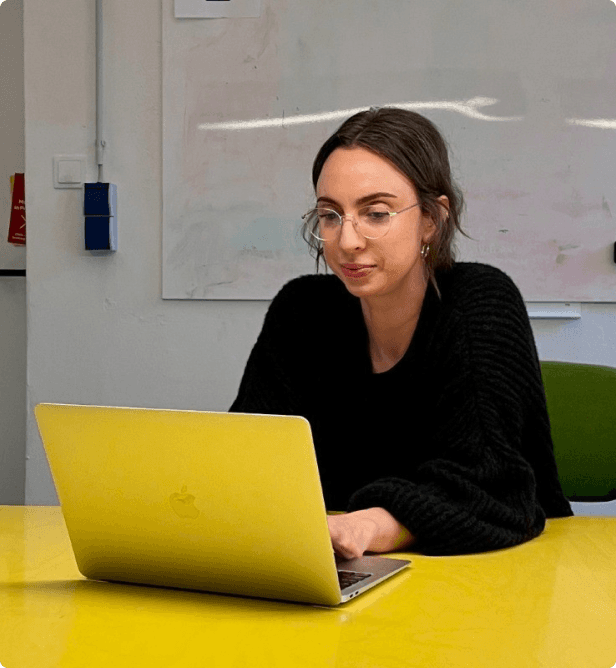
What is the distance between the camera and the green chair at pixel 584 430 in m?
1.64

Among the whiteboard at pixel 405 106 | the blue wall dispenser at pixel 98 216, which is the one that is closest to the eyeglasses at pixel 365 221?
the whiteboard at pixel 405 106

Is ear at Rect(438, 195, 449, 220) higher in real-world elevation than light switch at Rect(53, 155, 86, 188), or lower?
lower

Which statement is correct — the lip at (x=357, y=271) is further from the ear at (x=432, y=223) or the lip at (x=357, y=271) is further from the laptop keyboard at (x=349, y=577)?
the laptop keyboard at (x=349, y=577)

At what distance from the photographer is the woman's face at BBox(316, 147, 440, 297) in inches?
49.6

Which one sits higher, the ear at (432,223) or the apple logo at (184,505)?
the ear at (432,223)

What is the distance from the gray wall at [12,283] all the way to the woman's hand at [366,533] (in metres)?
2.40

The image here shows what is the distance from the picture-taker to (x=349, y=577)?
0.87 m

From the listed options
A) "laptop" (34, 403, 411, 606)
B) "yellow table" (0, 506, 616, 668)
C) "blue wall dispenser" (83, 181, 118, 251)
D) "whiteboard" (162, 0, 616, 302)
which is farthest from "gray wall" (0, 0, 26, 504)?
"laptop" (34, 403, 411, 606)

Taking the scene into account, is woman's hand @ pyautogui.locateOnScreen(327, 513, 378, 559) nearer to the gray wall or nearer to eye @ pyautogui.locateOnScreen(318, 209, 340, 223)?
eye @ pyautogui.locateOnScreen(318, 209, 340, 223)

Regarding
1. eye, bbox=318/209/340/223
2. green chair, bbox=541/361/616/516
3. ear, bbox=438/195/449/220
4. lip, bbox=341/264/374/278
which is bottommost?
green chair, bbox=541/361/616/516

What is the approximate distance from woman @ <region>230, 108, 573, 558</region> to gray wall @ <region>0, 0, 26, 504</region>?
1911 mm

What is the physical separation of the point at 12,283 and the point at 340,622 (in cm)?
271

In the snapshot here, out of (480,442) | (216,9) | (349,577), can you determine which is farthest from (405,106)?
(349,577)

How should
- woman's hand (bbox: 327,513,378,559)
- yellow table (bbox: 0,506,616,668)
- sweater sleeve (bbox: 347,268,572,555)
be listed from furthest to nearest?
sweater sleeve (bbox: 347,268,572,555), woman's hand (bbox: 327,513,378,559), yellow table (bbox: 0,506,616,668)
